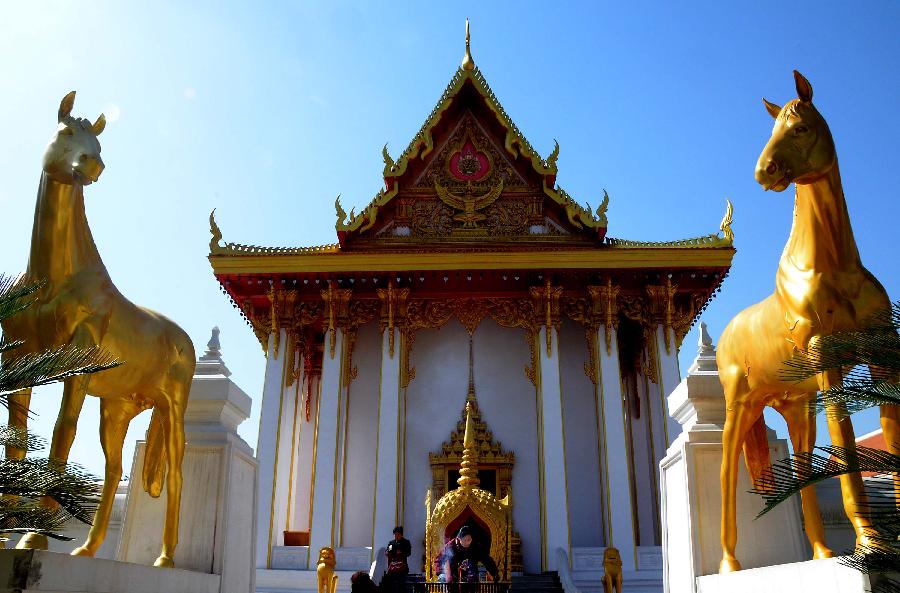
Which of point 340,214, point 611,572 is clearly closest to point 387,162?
point 340,214

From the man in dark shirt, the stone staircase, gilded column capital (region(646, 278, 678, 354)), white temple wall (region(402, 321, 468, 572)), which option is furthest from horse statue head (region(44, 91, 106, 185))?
gilded column capital (region(646, 278, 678, 354))

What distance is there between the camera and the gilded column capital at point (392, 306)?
37.6 feet

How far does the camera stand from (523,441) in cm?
1154

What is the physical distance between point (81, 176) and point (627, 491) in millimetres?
8130

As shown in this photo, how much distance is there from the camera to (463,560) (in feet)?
19.7

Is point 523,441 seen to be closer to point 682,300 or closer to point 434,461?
point 434,461

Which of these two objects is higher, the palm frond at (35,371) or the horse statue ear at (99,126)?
the horse statue ear at (99,126)

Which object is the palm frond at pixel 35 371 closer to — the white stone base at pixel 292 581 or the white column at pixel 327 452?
the white stone base at pixel 292 581

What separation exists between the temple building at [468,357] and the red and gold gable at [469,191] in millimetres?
32

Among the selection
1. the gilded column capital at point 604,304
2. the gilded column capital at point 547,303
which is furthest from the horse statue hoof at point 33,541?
the gilded column capital at point 604,304

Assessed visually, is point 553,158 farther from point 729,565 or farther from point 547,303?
point 729,565

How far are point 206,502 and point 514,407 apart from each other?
7244mm

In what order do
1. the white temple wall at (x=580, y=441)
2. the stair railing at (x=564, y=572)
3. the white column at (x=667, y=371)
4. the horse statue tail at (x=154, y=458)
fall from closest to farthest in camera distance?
the horse statue tail at (x=154, y=458) < the stair railing at (x=564, y=572) < the white column at (x=667, y=371) < the white temple wall at (x=580, y=441)

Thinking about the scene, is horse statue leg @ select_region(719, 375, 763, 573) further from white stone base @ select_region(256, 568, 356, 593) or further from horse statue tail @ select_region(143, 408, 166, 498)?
white stone base @ select_region(256, 568, 356, 593)
